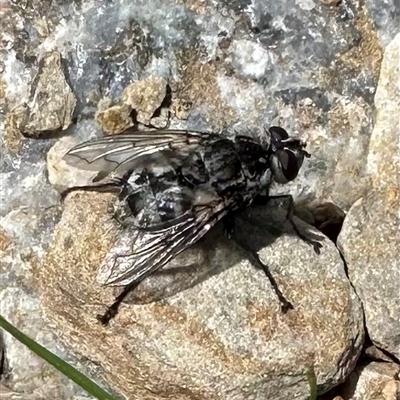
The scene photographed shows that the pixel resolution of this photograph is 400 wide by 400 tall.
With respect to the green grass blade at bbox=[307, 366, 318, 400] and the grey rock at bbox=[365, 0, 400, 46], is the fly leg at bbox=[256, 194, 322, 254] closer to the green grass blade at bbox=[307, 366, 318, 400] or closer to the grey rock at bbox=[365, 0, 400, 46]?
the green grass blade at bbox=[307, 366, 318, 400]

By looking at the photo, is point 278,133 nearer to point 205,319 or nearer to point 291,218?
point 291,218

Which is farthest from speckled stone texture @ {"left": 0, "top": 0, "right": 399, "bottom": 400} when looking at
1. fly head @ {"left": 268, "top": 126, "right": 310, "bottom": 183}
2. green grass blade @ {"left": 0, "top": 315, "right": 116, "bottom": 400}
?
green grass blade @ {"left": 0, "top": 315, "right": 116, "bottom": 400}

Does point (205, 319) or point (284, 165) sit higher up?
point (284, 165)

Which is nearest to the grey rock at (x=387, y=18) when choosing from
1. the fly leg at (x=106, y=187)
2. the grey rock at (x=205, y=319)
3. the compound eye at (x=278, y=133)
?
the compound eye at (x=278, y=133)

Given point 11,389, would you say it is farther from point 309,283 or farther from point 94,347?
point 309,283

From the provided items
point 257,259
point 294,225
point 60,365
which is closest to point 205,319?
point 257,259

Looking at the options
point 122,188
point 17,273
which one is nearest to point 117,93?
point 122,188

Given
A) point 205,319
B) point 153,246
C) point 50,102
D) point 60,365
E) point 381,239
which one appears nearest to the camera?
point 60,365
